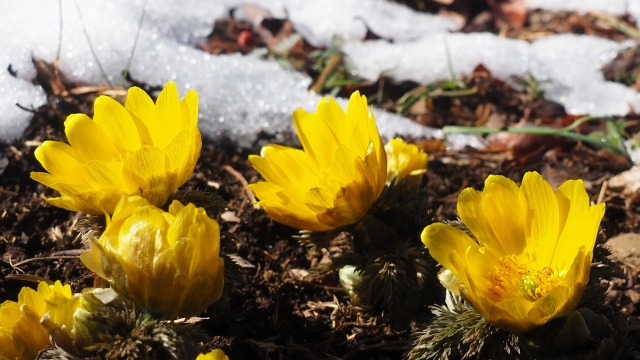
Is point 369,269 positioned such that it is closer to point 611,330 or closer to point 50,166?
point 611,330

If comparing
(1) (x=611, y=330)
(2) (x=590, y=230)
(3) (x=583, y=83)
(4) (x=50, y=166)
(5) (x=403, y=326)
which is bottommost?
(3) (x=583, y=83)

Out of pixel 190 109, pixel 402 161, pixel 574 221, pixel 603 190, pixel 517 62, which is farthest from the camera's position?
pixel 517 62

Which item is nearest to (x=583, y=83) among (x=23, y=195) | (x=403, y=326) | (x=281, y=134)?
(x=281, y=134)

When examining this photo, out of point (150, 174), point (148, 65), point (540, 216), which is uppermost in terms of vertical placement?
point (150, 174)

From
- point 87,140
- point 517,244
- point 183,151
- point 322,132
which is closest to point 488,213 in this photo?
point 517,244

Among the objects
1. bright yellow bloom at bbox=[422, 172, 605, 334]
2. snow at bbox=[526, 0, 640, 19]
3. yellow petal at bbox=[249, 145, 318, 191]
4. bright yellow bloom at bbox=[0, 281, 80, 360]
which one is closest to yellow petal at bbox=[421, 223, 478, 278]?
bright yellow bloom at bbox=[422, 172, 605, 334]

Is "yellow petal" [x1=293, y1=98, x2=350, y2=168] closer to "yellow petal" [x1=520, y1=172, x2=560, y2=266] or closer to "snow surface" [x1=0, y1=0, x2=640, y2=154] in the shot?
"yellow petal" [x1=520, y1=172, x2=560, y2=266]

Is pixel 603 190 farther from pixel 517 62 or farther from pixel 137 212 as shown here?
pixel 137 212
